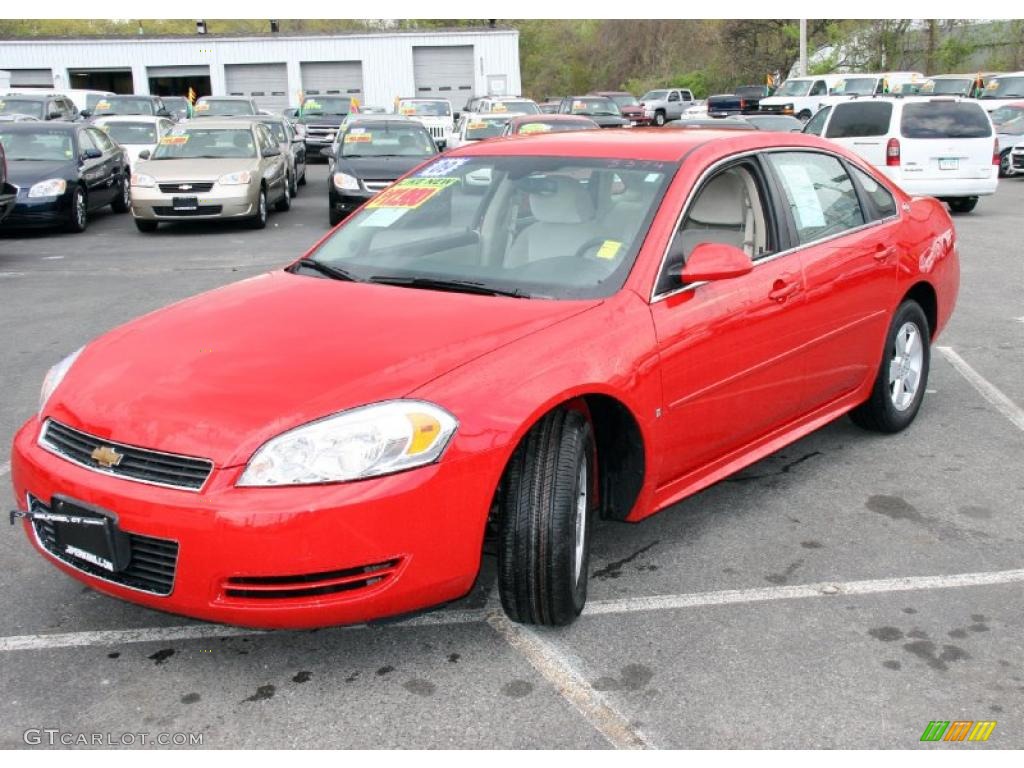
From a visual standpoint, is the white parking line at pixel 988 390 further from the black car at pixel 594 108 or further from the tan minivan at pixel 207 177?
the black car at pixel 594 108

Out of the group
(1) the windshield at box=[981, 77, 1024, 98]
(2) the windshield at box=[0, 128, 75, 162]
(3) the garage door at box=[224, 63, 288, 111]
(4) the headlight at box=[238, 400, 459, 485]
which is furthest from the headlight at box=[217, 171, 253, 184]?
(3) the garage door at box=[224, 63, 288, 111]

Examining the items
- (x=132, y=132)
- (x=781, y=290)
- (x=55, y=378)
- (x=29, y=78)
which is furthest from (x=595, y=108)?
(x=29, y=78)

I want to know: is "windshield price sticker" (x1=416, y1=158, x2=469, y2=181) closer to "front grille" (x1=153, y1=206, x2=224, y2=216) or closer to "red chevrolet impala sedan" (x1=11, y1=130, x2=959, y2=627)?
"red chevrolet impala sedan" (x1=11, y1=130, x2=959, y2=627)

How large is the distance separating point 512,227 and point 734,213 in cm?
97

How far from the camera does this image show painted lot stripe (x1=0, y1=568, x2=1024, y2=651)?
12.2 feet

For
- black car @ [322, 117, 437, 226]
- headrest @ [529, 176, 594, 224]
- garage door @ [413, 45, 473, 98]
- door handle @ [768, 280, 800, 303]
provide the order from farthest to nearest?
1. garage door @ [413, 45, 473, 98]
2. black car @ [322, 117, 437, 226]
3. door handle @ [768, 280, 800, 303]
4. headrest @ [529, 176, 594, 224]

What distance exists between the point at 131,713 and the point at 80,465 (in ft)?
2.44

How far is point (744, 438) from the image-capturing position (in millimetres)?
4629

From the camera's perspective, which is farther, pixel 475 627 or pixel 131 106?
pixel 131 106

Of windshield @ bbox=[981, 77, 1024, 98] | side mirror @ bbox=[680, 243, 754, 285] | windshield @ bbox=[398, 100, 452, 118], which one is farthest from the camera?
windshield @ bbox=[398, 100, 452, 118]

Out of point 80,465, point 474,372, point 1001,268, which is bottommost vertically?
point 1001,268

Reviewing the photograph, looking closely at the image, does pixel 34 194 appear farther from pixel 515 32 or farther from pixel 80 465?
pixel 515 32

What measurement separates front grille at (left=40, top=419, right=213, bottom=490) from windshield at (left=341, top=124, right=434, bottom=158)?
13674 millimetres
